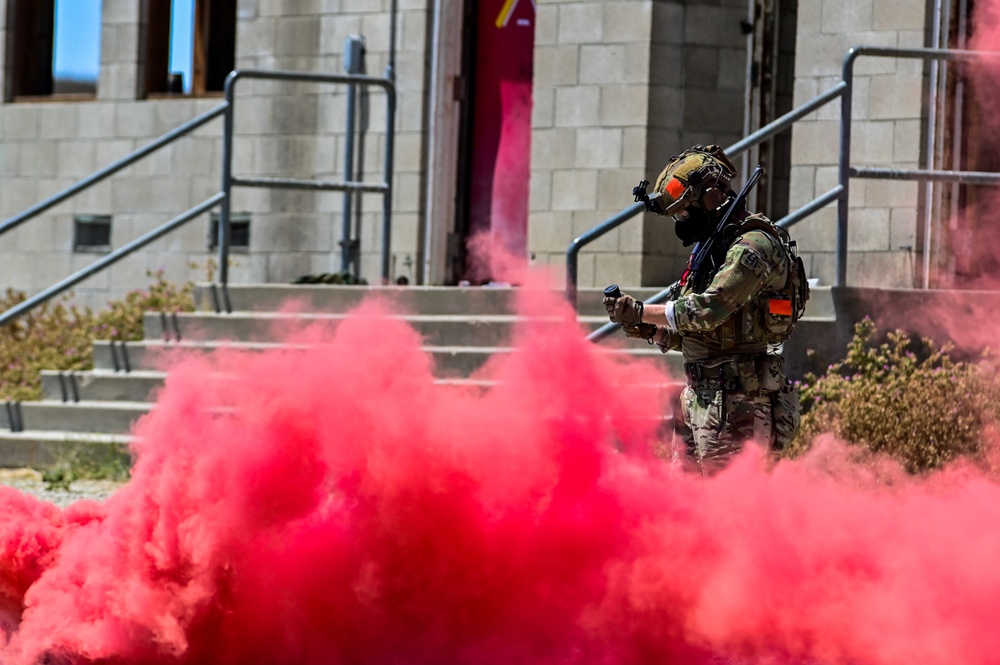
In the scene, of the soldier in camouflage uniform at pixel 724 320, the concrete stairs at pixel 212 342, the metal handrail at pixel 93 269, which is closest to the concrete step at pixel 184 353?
the concrete stairs at pixel 212 342

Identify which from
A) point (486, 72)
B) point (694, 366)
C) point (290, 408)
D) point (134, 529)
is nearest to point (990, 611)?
point (694, 366)

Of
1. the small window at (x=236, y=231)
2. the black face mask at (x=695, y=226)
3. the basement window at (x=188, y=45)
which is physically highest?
the basement window at (x=188, y=45)

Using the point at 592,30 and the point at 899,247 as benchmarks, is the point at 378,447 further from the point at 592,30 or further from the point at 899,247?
the point at 592,30

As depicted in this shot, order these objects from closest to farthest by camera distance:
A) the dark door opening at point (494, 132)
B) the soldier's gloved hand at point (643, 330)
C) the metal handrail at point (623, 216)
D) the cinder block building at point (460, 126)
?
the soldier's gloved hand at point (643, 330), the metal handrail at point (623, 216), the cinder block building at point (460, 126), the dark door opening at point (494, 132)

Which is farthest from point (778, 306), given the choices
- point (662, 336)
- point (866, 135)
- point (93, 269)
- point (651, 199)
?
point (93, 269)

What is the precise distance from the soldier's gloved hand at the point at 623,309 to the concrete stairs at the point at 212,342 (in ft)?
12.2

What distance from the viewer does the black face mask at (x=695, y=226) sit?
5.37 metres

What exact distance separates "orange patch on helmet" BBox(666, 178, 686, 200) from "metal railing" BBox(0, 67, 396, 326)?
5046 mm

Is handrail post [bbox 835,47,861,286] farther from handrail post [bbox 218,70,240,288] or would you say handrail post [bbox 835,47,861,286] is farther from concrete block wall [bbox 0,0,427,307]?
handrail post [bbox 218,70,240,288]

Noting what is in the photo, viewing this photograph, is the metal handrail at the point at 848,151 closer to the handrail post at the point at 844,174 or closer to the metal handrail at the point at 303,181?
the handrail post at the point at 844,174

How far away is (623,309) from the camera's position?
5.21 m

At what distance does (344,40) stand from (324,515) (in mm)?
7078

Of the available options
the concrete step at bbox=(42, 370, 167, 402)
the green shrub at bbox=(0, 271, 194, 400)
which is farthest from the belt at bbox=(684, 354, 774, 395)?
the green shrub at bbox=(0, 271, 194, 400)

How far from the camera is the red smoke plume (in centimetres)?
499
